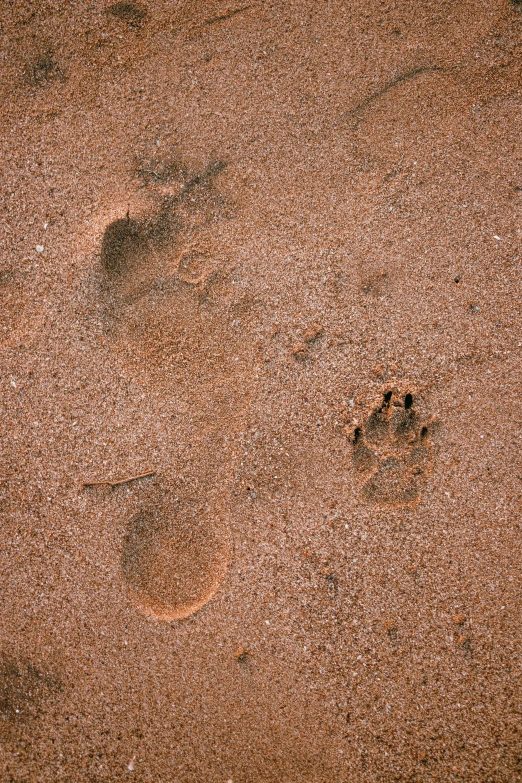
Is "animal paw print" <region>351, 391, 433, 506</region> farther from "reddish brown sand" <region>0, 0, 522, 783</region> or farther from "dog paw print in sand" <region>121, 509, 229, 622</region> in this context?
"dog paw print in sand" <region>121, 509, 229, 622</region>

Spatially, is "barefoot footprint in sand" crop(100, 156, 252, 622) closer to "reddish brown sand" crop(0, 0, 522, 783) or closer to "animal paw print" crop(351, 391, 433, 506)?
"reddish brown sand" crop(0, 0, 522, 783)

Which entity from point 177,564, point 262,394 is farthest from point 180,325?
point 177,564

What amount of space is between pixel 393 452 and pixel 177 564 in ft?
3.14

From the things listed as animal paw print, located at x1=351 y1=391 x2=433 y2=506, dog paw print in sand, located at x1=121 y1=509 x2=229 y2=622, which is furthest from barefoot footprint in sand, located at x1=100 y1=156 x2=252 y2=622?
animal paw print, located at x1=351 y1=391 x2=433 y2=506

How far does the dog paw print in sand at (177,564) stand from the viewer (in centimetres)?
177

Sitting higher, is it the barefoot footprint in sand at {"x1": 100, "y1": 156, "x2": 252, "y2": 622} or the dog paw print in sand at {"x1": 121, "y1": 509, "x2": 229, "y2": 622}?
the barefoot footprint in sand at {"x1": 100, "y1": 156, "x2": 252, "y2": 622}

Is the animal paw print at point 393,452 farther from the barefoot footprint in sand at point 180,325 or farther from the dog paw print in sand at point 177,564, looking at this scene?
the dog paw print in sand at point 177,564

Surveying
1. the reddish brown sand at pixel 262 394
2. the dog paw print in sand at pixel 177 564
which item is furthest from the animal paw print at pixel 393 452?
the dog paw print in sand at pixel 177 564

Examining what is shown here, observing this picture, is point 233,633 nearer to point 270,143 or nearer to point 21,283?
point 21,283

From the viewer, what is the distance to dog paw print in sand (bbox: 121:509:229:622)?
1774 mm

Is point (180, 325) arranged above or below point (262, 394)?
above

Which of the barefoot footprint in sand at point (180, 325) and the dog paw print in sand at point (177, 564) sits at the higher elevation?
the barefoot footprint in sand at point (180, 325)

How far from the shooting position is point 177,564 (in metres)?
1.77

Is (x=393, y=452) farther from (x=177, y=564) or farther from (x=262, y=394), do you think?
(x=177, y=564)
